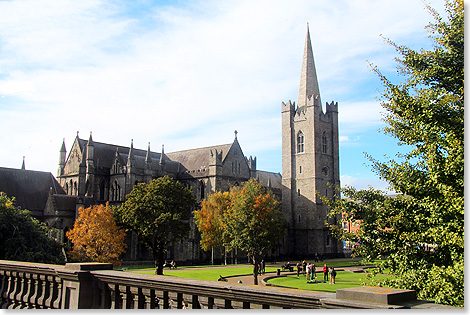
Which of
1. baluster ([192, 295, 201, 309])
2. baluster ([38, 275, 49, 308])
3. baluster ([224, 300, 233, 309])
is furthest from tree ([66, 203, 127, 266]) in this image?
baluster ([224, 300, 233, 309])

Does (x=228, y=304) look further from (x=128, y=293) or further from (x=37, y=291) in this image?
(x=37, y=291)

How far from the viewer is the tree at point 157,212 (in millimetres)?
46000

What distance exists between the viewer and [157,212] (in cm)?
4691

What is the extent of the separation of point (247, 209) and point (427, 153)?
28.6m

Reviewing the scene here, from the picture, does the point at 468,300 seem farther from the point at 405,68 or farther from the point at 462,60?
the point at 405,68

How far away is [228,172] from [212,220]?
46.2ft

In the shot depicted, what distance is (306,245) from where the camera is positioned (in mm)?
74000

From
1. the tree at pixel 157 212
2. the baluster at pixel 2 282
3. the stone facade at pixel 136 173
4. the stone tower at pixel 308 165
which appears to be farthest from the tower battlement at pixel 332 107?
the baluster at pixel 2 282

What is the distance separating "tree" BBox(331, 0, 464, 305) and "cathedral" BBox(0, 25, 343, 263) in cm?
5100

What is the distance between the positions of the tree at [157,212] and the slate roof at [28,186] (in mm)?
18177

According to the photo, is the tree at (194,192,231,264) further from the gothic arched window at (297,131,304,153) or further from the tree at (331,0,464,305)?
the tree at (331,0,464,305)

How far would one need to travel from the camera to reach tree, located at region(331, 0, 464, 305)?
9916mm

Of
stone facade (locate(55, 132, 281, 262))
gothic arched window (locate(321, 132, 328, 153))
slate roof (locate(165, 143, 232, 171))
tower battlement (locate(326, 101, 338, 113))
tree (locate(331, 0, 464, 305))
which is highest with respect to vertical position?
tower battlement (locate(326, 101, 338, 113))

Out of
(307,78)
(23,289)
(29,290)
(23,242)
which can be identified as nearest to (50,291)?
(29,290)
